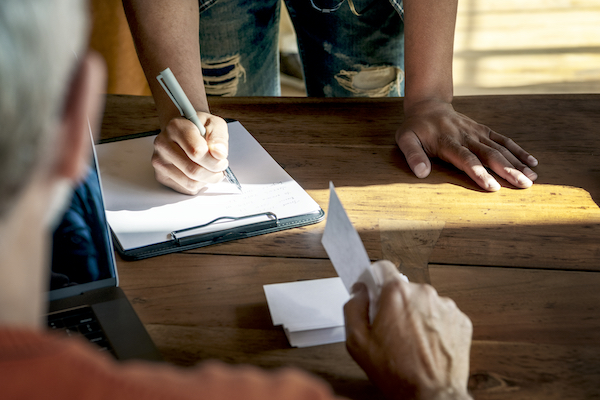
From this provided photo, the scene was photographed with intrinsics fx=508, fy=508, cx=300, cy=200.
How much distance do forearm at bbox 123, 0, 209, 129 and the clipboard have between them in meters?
0.14

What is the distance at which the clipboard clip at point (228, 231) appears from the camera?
75 centimetres

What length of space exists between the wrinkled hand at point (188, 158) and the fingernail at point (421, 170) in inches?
13.4

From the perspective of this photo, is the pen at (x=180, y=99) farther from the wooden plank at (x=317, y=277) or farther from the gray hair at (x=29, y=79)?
the gray hair at (x=29, y=79)

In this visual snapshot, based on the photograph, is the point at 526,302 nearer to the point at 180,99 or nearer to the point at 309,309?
the point at 309,309

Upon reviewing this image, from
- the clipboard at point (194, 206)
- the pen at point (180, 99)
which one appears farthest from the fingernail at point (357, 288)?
the pen at point (180, 99)

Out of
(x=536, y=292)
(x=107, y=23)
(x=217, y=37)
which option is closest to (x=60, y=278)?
(x=536, y=292)

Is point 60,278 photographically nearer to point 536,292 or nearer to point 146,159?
point 146,159

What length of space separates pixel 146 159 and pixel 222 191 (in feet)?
0.64

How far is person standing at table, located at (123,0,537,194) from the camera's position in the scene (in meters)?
0.89

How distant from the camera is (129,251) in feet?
2.40

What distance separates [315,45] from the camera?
1.31m

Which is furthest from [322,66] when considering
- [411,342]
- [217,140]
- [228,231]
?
[411,342]

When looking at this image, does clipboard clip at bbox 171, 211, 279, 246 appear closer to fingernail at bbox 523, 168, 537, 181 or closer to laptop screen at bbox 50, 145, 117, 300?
laptop screen at bbox 50, 145, 117, 300

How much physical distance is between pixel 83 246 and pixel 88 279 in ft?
0.14
